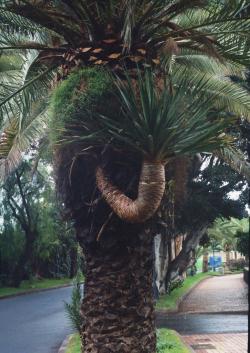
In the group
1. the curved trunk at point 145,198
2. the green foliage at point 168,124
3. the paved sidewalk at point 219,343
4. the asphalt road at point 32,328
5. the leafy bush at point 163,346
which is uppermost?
the green foliage at point 168,124

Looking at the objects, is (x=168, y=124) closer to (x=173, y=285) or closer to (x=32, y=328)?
(x=32, y=328)

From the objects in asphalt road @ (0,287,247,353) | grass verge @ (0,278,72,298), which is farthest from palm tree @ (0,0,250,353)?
grass verge @ (0,278,72,298)

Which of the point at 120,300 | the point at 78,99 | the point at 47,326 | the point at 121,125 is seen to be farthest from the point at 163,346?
the point at 47,326

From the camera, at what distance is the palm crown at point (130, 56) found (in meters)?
5.15

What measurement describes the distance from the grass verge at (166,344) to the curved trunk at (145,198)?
16.5 ft

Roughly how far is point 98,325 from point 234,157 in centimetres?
529

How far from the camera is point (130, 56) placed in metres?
6.33

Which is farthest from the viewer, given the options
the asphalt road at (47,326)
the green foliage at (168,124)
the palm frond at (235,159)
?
the asphalt road at (47,326)

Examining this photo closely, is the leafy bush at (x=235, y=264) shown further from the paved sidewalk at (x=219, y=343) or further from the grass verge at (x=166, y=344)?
the grass verge at (x=166, y=344)

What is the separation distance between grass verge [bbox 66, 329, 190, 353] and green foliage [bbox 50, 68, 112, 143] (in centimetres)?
547

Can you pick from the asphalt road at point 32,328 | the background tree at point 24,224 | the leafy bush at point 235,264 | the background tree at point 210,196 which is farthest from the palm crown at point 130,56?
the leafy bush at point 235,264

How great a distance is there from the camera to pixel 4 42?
781cm

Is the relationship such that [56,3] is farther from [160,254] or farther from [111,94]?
[160,254]

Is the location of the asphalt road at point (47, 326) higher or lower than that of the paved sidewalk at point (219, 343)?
lower
